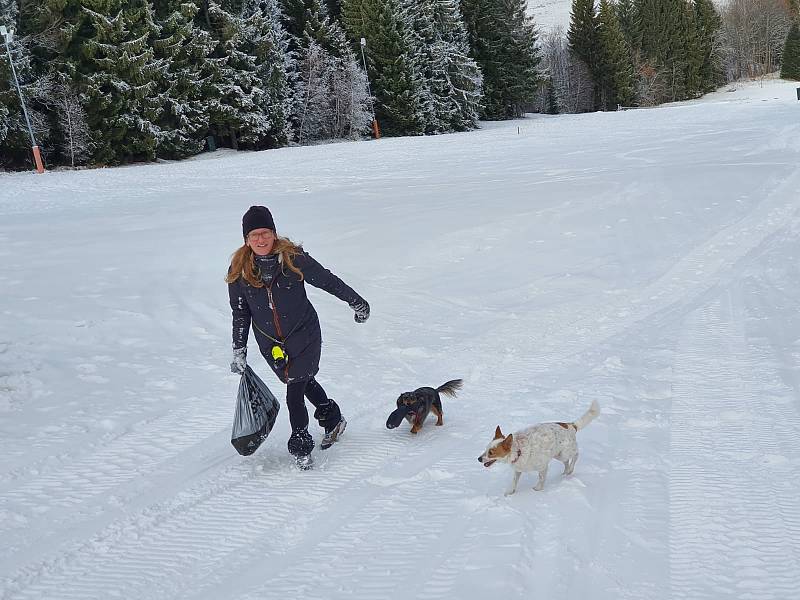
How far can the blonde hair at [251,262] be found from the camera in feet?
14.3

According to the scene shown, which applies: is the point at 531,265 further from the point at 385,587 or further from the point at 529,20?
the point at 529,20

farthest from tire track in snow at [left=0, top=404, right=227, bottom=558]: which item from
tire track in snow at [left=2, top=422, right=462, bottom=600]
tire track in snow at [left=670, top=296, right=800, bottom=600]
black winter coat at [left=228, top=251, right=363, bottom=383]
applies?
tire track in snow at [left=670, top=296, right=800, bottom=600]

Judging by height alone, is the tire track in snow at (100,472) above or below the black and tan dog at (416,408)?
below

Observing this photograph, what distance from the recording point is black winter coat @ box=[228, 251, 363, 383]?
4434mm

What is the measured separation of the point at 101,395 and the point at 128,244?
6.91m

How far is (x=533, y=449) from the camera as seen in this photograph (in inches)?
153

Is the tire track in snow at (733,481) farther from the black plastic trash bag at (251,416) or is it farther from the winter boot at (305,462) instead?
the black plastic trash bag at (251,416)

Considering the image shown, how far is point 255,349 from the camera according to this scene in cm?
757

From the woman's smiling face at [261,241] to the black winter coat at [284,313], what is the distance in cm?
6

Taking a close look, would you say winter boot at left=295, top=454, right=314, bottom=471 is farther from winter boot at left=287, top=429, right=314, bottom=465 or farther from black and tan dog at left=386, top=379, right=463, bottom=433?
black and tan dog at left=386, top=379, right=463, bottom=433

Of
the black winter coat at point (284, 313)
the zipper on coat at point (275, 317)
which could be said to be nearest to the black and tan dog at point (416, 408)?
the black winter coat at point (284, 313)

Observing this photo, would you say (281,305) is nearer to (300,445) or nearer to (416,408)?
(300,445)

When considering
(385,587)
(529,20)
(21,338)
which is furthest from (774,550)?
(529,20)

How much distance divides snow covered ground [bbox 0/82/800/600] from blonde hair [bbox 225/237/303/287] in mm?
1383
